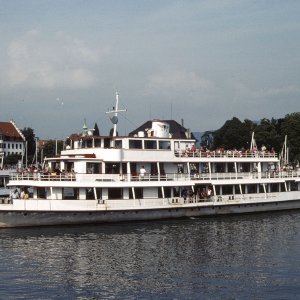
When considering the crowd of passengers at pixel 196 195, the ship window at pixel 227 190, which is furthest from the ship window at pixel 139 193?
the ship window at pixel 227 190

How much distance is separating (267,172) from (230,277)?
2578cm

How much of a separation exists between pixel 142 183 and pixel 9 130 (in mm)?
92902

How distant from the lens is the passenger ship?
37.9 meters

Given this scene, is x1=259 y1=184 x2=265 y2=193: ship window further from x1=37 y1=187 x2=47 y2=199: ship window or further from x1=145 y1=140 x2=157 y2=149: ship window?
x1=37 y1=187 x2=47 y2=199: ship window

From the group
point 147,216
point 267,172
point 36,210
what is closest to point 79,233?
point 36,210

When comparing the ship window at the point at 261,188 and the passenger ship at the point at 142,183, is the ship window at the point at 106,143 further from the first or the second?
the ship window at the point at 261,188

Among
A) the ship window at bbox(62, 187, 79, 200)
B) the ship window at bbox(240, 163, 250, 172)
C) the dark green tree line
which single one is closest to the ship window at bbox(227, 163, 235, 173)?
the ship window at bbox(240, 163, 250, 172)

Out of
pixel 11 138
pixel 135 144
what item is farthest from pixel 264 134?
pixel 11 138

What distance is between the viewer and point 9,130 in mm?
127812

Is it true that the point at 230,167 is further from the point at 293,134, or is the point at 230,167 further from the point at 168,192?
the point at 293,134

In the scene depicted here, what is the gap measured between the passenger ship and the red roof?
84362 mm

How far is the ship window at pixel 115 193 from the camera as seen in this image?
39831 mm

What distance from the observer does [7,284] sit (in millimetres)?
23594

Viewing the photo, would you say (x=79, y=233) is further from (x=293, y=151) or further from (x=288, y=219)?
(x=293, y=151)
